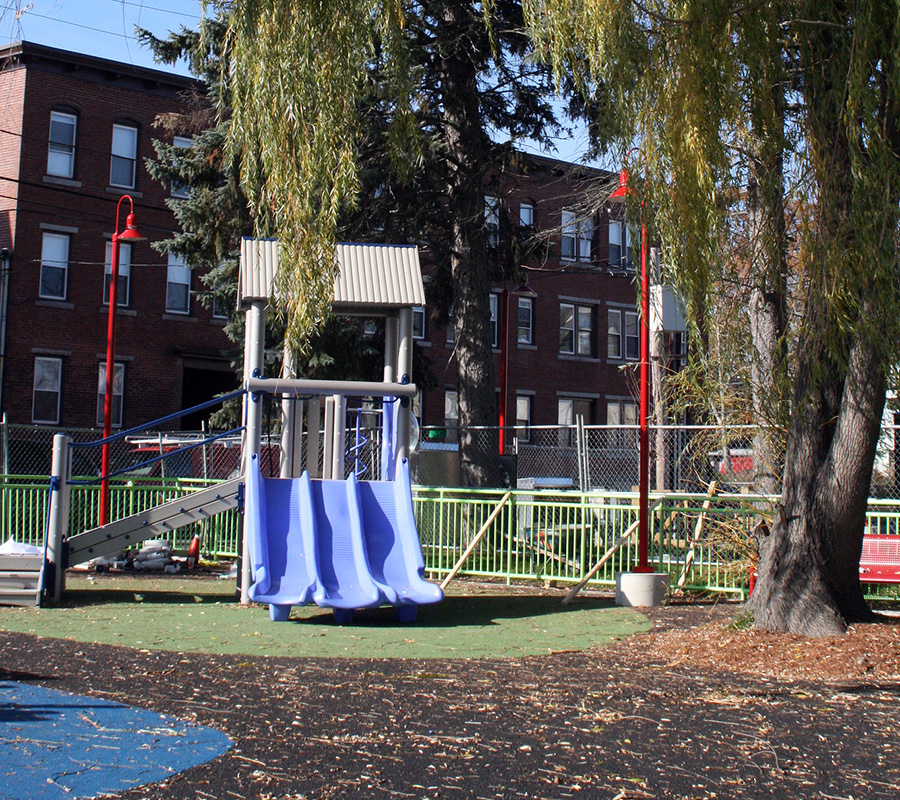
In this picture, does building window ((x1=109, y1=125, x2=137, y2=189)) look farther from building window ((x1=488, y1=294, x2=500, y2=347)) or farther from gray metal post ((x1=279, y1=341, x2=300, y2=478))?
gray metal post ((x1=279, y1=341, x2=300, y2=478))

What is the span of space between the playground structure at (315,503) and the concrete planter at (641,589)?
257 centimetres

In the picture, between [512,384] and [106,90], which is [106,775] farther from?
[512,384]

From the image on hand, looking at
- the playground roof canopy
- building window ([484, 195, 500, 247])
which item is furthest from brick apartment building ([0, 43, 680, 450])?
the playground roof canopy

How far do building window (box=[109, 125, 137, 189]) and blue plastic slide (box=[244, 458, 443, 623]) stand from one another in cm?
2224

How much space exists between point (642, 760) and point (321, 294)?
4510mm

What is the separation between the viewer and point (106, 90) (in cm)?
3077

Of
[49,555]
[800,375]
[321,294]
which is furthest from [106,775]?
[49,555]

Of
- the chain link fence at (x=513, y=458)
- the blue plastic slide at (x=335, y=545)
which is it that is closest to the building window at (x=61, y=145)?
the chain link fence at (x=513, y=458)

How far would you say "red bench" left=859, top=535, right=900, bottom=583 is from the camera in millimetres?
11984

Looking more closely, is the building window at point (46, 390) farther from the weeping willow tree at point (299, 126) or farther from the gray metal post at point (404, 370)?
the weeping willow tree at point (299, 126)

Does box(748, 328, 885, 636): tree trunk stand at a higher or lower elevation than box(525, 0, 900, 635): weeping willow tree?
lower

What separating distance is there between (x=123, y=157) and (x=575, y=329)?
722 inches

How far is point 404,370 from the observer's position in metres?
12.6

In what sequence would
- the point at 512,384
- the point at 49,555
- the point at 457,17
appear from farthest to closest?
the point at 512,384, the point at 457,17, the point at 49,555
